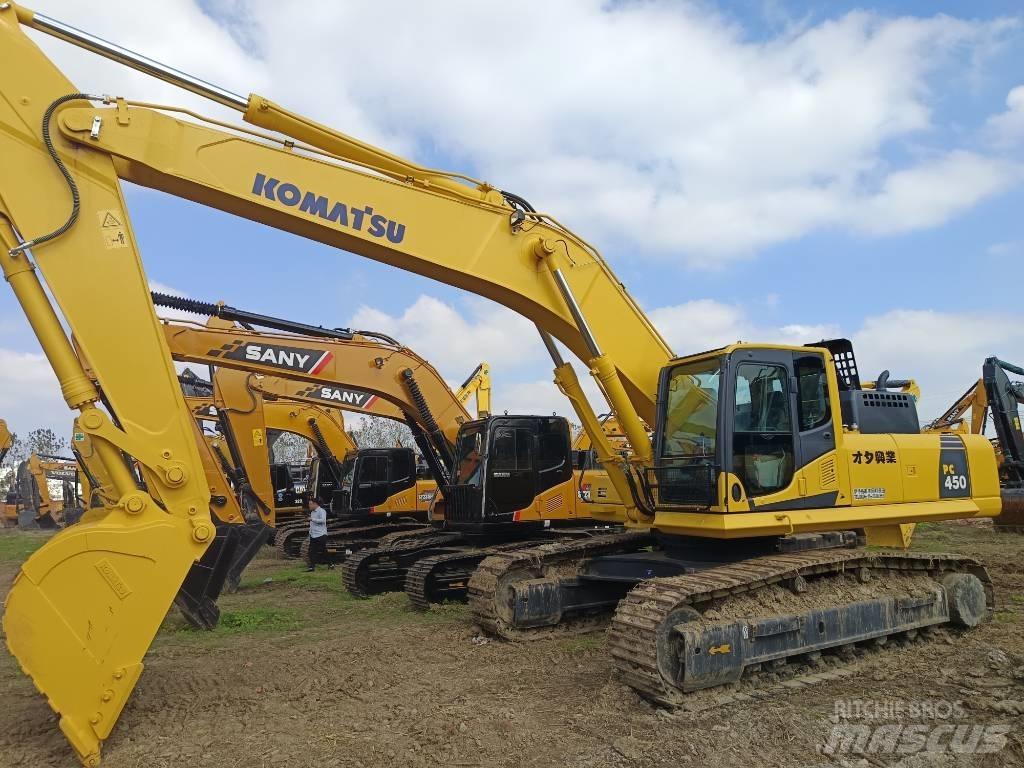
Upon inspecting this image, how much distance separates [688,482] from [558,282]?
2058 mm

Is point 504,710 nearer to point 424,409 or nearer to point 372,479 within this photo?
point 424,409

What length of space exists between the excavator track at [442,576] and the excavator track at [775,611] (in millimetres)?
3390

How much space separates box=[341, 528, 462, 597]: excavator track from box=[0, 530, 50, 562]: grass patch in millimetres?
9358

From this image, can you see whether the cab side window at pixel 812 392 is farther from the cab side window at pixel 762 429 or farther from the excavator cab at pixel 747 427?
the cab side window at pixel 762 429

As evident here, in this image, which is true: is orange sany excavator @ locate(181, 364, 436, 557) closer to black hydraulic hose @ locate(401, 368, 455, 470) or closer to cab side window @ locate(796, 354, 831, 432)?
black hydraulic hose @ locate(401, 368, 455, 470)

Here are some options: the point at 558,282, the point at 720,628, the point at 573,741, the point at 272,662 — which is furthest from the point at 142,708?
the point at 558,282

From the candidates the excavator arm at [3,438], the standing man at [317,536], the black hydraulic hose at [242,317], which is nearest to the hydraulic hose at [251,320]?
the black hydraulic hose at [242,317]

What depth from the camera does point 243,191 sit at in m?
5.71

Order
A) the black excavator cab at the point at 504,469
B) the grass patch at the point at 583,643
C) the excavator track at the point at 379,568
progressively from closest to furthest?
the grass patch at the point at 583,643 < the black excavator cab at the point at 504,469 < the excavator track at the point at 379,568

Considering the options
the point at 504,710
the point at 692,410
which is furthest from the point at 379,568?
the point at 692,410

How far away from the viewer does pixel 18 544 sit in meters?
21.6

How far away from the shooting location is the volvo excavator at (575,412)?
4.78 m

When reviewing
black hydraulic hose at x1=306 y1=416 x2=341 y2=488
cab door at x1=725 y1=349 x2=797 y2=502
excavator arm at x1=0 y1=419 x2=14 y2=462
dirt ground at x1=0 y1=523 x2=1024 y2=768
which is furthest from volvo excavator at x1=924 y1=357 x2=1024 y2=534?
excavator arm at x1=0 y1=419 x2=14 y2=462

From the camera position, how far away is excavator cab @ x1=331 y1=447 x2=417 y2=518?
1559 cm
